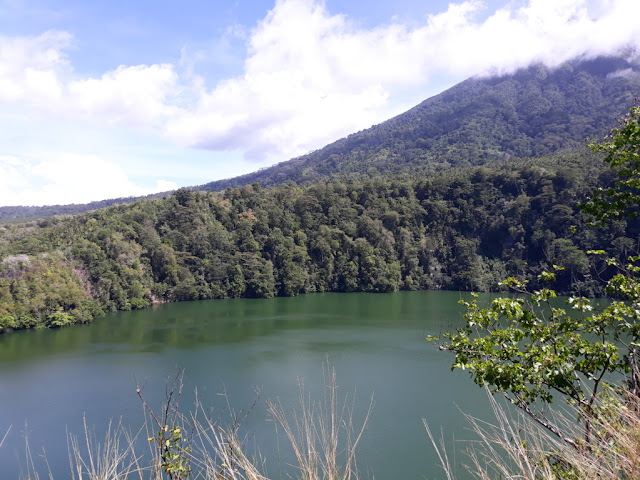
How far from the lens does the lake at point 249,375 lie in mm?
10109

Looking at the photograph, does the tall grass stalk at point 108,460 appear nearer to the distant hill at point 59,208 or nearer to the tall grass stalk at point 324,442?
the tall grass stalk at point 324,442

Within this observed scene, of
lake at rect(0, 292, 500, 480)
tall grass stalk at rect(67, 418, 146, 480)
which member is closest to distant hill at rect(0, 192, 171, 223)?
lake at rect(0, 292, 500, 480)

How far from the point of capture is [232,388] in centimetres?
1407

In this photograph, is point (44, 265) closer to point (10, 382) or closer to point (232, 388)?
point (10, 382)

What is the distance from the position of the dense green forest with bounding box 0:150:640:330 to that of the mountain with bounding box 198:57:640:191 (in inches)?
878

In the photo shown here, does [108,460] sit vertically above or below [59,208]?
below

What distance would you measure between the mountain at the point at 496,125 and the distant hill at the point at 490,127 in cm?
15

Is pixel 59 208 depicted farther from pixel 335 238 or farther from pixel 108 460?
pixel 108 460

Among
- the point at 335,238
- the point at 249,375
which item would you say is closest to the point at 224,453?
the point at 249,375

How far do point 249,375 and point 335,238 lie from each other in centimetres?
2525

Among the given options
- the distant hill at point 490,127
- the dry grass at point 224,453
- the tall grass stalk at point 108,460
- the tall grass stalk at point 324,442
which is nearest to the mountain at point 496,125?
the distant hill at point 490,127

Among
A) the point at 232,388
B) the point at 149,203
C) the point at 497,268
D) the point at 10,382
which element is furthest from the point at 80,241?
the point at 497,268

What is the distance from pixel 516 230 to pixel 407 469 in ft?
109

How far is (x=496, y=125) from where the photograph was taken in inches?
3418
